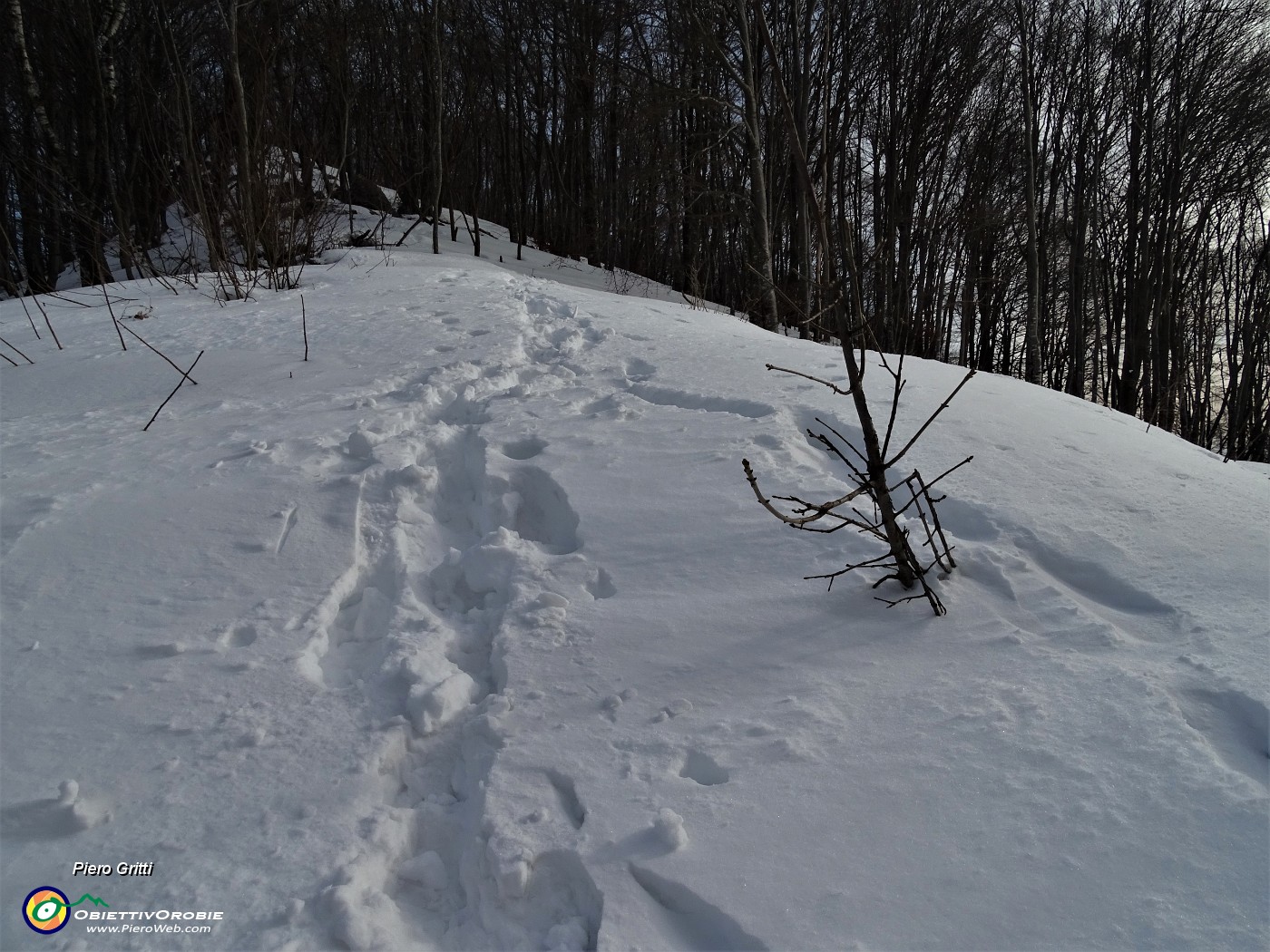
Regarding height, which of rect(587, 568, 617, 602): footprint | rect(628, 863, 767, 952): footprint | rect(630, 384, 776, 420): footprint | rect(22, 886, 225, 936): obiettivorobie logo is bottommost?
rect(22, 886, 225, 936): obiettivorobie logo

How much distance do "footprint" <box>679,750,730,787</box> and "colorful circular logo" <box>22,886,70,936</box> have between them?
1155 mm

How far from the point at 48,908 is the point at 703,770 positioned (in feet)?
4.04

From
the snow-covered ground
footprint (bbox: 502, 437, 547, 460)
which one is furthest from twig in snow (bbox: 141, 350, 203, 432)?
footprint (bbox: 502, 437, 547, 460)

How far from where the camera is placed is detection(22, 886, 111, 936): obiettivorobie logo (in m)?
1.28

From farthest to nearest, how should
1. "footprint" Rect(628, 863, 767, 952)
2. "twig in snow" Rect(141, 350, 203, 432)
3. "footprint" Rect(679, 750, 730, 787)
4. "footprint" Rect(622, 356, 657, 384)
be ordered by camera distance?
"footprint" Rect(622, 356, 657, 384)
"twig in snow" Rect(141, 350, 203, 432)
"footprint" Rect(679, 750, 730, 787)
"footprint" Rect(628, 863, 767, 952)

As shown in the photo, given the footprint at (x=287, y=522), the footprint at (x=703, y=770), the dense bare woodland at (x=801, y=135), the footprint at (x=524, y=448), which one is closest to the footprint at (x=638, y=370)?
the footprint at (x=524, y=448)

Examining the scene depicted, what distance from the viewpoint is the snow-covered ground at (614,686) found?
4.33 feet

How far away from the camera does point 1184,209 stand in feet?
44.3

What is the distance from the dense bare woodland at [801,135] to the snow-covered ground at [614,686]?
7.48 m

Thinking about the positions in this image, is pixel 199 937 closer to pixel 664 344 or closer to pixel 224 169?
pixel 664 344

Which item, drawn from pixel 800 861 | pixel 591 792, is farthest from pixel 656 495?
pixel 800 861

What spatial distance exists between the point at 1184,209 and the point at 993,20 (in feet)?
16.1

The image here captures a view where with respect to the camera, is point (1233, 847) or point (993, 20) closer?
point (1233, 847)

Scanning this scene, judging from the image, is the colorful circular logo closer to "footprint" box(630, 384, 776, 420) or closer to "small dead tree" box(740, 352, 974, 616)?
"small dead tree" box(740, 352, 974, 616)
